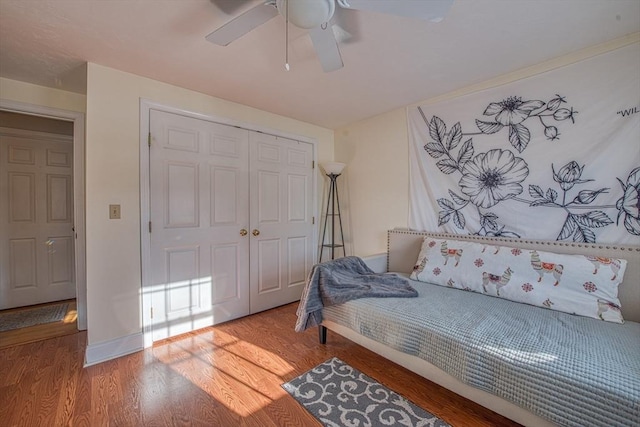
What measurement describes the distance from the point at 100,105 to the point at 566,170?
3.43m

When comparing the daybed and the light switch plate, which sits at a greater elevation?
the light switch plate

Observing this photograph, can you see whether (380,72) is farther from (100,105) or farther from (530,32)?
(100,105)

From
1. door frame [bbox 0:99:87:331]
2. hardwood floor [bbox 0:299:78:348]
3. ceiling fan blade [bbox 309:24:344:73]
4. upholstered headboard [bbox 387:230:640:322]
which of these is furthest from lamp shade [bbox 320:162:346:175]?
hardwood floor [bbox 0:299:78:348]

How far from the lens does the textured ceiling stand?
1.45 meters

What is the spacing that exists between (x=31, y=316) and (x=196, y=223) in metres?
2.13

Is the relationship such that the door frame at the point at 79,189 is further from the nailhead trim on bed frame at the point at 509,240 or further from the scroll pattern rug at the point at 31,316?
the nailhead trim on bed frame at the point at 509,240

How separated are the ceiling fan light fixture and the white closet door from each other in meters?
1.77

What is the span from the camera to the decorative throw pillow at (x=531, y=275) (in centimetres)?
161

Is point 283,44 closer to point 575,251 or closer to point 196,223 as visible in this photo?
point 196,223

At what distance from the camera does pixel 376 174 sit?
3127mm

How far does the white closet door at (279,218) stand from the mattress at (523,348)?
1.29 m

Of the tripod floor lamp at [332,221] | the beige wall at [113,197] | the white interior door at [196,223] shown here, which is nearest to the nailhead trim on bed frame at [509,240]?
the tripod floor lamp at [332,221]

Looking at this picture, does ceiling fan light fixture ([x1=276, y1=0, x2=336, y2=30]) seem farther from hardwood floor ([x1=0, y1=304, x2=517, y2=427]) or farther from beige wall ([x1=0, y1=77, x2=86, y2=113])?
beige wall ([x1=0, y1=77, x2=86, y2=113])

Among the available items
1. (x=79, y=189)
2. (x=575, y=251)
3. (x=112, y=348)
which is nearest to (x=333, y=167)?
(x=575, y=251)
